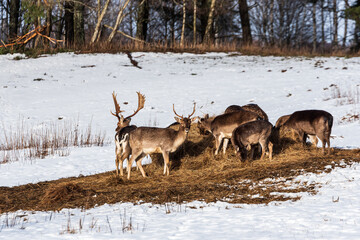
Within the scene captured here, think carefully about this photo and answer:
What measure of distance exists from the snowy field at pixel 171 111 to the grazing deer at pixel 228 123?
101 inches

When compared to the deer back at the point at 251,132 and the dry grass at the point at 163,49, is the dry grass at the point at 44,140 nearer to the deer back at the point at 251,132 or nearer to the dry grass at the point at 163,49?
the deer back at the point at 251,132

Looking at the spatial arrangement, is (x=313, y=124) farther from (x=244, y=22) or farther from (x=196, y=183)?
(x=244, y=22)

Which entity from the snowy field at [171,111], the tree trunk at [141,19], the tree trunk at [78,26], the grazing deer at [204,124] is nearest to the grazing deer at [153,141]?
the grazing deer at [204,124]

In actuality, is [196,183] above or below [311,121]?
below

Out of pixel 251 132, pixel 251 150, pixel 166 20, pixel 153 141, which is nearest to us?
pixel 251 132

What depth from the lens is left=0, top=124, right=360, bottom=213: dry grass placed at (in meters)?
7.49

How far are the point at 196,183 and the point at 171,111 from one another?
32.5 ft

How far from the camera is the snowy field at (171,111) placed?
5.95 metres

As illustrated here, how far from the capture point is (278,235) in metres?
5.53

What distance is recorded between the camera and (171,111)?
18.3 meters

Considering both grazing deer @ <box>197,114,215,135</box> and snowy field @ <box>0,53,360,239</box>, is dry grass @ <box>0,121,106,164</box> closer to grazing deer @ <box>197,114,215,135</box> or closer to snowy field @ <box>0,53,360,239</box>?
snowy field @ <box>0,53,360,239</box>

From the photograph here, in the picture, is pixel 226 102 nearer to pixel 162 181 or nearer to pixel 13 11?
pixel 162 181

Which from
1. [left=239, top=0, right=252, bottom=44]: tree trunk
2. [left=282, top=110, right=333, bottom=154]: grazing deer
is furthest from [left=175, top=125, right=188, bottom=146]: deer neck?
[left=239, top=0, right=252, bottom=44]: tree trunk

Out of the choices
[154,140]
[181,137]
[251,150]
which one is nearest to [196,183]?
[181,137]
